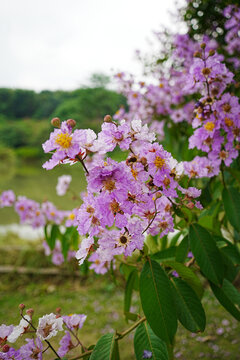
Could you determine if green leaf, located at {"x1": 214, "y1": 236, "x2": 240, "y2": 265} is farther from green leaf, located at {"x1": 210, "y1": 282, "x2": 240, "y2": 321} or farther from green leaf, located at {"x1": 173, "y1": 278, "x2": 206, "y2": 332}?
green leaf, located at {"x1": 173, "y1": 278, "x2": 206, "y2": 332}

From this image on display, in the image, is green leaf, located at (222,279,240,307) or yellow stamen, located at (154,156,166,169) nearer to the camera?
yellow stamen, located at (154,156,166,169)

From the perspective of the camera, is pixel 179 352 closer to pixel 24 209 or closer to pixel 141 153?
pixel 24 209

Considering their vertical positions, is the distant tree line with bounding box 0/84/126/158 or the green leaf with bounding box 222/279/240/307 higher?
the distant tree line with bounding box 0/84/126/158

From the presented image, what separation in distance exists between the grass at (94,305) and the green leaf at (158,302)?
0.45m

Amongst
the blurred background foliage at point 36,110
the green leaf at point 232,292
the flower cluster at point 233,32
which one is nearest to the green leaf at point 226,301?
the green leaf at point 232,292

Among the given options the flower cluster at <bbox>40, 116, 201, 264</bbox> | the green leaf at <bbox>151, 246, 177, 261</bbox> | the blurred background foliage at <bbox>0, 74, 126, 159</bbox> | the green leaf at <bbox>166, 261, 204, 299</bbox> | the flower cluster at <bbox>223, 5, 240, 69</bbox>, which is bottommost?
the green leaf at <bbox>166, 261, 204, 299</bbox>

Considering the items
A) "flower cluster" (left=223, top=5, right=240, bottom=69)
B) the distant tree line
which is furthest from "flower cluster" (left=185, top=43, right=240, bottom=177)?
the distant tree line

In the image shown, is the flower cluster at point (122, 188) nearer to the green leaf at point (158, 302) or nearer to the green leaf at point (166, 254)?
the green leaf at point (158, 302)

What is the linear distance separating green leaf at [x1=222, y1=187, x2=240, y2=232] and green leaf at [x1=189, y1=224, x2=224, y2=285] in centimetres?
26

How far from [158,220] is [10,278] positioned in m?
3.59

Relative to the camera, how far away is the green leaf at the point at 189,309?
0.79m

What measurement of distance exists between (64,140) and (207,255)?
585mm

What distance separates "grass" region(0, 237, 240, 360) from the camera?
185cm

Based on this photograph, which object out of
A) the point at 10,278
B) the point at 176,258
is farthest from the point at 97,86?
the point at 176,258
